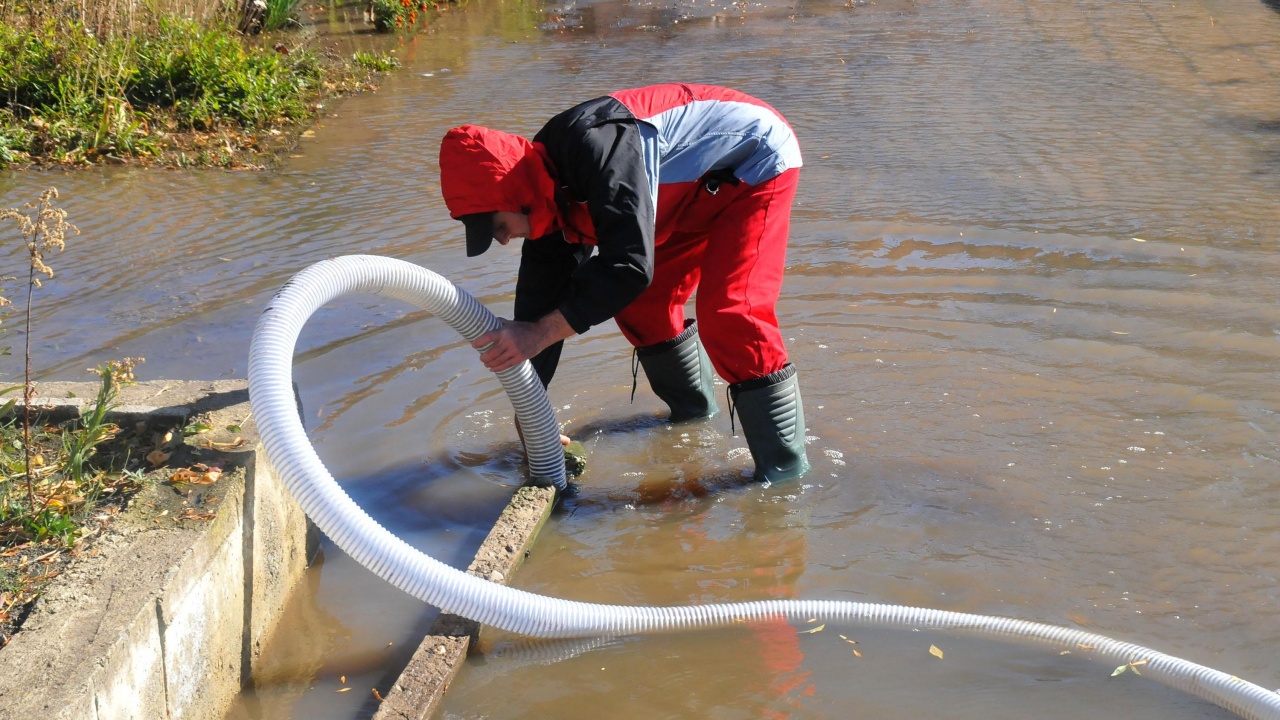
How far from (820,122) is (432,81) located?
4.24 m

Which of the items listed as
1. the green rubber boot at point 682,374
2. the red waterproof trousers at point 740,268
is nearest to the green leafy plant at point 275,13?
the green rubber boot at point 682,374

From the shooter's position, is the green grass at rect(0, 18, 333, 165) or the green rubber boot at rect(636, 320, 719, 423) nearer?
the green rubber boot at rect(636, 320, 719, 423)

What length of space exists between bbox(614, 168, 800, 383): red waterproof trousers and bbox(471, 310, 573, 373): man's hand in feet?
1.61

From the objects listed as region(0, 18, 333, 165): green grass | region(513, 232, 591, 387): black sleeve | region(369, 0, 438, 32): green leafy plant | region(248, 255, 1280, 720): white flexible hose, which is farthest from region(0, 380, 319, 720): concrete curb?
region(369, 0, 438, 32): green leafy plant

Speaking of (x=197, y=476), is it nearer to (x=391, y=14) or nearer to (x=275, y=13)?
(x=275, y=13)

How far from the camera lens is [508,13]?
1488 centimetres

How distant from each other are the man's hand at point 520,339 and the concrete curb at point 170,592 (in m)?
0.79

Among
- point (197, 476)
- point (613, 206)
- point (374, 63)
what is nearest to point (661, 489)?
point (613, 206)

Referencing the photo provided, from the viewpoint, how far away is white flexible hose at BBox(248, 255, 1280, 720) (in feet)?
9.61

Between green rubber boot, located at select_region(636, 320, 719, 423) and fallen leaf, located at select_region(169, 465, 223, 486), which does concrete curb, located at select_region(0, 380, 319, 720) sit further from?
green rubber boot, located at select_region(636, 320, 719, 423)

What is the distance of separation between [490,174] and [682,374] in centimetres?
155

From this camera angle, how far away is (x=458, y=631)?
3197 millimetres

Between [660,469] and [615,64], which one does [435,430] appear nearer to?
[660,469]

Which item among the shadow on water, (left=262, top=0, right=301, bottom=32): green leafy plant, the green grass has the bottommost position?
the shadow on water
